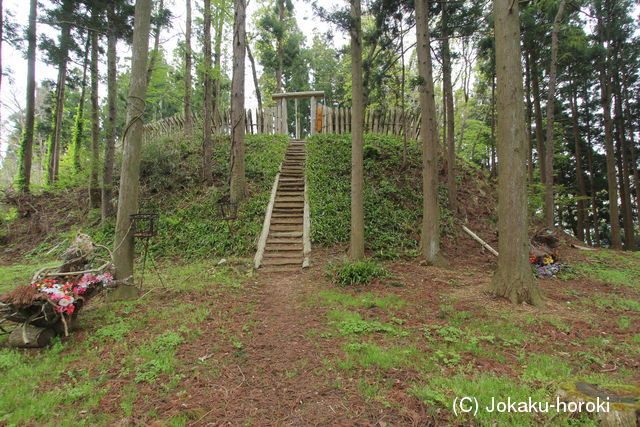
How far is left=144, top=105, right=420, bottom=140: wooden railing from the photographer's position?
14641mm

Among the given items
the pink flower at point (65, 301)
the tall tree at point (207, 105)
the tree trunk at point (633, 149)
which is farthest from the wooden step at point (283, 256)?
the tree trunk at point (633, 149)

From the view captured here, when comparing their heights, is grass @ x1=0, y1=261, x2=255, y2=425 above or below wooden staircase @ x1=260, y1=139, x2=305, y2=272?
below

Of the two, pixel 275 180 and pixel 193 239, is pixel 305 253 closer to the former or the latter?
pixel 193 239

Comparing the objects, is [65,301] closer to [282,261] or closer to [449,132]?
[282,261]

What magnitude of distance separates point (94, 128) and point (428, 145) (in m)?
10.6

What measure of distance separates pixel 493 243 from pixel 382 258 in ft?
13.0

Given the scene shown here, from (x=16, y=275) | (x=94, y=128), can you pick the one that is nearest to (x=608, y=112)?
(x=94, y=128)

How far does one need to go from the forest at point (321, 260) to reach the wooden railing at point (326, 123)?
0.14 metres

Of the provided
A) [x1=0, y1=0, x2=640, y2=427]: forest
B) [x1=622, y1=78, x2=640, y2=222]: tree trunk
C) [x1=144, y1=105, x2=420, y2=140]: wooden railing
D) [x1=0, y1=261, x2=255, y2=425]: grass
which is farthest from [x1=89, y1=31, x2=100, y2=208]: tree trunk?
[x1=622, y1=78, x2=640, y2=222]: tree trunk

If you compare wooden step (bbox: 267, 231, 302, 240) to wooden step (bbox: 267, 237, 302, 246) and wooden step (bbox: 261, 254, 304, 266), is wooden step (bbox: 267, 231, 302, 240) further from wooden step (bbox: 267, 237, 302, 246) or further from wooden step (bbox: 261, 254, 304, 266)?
wooden step (bbox: 261, 254, 304, 266)

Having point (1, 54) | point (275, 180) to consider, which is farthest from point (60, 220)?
point (275, 180)

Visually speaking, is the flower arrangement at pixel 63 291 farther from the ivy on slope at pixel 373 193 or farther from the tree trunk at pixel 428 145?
the tree trunk at pixel 428 145

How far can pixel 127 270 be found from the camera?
497cm

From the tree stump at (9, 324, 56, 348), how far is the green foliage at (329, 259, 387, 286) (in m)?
4.41
